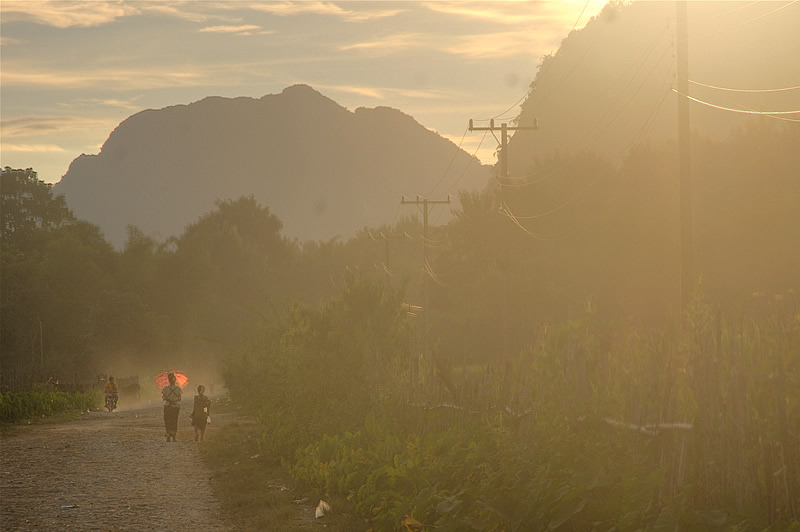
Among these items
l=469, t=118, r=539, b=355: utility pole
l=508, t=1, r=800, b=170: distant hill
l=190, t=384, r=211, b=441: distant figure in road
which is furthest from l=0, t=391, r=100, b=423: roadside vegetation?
l=508, t=1, r=800, b=170: distant hill

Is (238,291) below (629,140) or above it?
below

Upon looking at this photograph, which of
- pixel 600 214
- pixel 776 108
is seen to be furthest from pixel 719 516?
pixel 776 108

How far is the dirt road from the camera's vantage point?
37.5 feet

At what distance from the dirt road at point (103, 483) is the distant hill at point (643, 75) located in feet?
184

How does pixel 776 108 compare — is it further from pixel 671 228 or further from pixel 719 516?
pixel 719 516

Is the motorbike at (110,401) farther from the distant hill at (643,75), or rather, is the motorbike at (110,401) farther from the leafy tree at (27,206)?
the leafy tree at (27,206)

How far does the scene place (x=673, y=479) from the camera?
23.8 feet

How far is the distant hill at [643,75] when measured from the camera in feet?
256

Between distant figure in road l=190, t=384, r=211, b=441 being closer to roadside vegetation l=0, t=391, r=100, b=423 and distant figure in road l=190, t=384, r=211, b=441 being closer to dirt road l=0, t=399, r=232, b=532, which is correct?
dirt road l=0, t=399, r=232, b=532

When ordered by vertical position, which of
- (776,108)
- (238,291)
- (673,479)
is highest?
(776,108)

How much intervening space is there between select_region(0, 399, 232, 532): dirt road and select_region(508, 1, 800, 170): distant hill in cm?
5600

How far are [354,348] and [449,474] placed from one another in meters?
8.57

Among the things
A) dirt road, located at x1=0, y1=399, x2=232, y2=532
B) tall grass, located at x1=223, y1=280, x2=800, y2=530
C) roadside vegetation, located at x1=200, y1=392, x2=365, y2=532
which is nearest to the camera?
tall grass, located at x1=223, y1=280, x2=800, y2=530

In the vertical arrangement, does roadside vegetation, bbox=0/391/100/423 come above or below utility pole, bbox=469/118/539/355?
below
